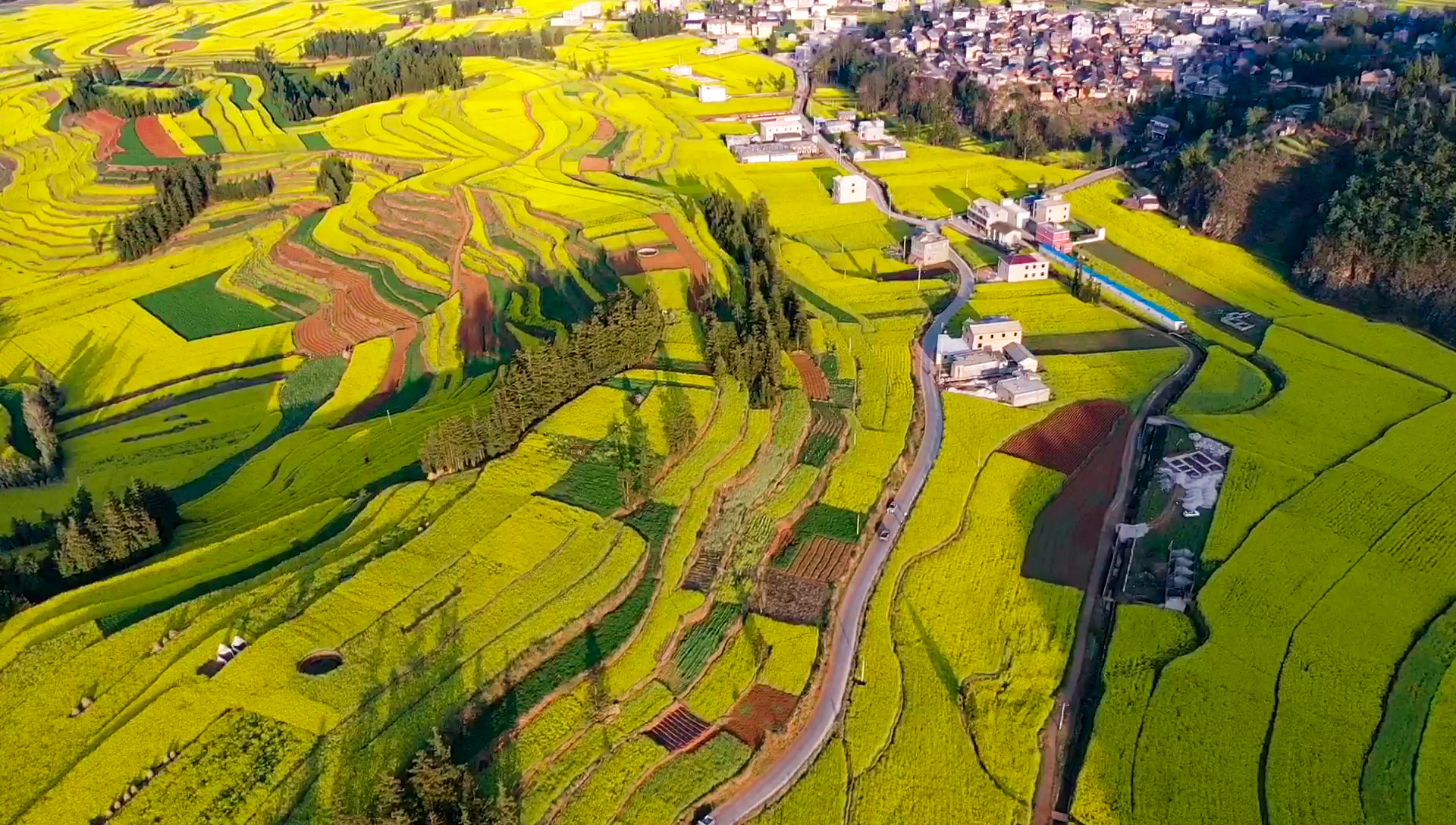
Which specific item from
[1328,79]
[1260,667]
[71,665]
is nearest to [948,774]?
[1260,667]

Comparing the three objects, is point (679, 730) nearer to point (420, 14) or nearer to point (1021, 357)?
point (1021, 357)

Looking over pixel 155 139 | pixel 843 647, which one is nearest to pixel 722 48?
pixel 155 139

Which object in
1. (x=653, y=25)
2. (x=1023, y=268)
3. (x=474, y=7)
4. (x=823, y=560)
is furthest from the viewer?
(x=474, y=7)

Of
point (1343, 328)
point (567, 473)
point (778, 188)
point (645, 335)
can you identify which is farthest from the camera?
point (778, 188)

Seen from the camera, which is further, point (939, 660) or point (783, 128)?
point (783, 128)

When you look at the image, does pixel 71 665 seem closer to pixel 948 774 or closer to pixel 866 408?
pixel 948 774

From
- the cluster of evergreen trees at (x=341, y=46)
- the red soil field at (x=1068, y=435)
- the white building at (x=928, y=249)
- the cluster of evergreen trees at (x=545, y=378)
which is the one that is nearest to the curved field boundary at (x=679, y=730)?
the cluster of evergreen trees at (x=545, y=378)

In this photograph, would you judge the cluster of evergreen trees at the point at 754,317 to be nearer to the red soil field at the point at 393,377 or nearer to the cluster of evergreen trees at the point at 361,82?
the red soil field at the point at 393,377
